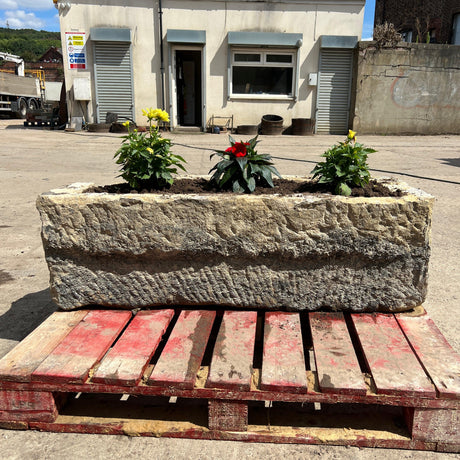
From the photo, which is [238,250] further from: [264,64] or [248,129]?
[264,64]

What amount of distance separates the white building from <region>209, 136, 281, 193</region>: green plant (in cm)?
1124

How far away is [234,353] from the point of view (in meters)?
1.86

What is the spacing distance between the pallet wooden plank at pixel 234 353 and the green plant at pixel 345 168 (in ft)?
2.85

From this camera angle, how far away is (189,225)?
2121 mm

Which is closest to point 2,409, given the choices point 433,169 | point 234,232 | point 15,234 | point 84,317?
point 84,317

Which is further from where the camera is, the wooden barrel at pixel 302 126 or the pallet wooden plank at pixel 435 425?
the wooden barrel at pixel 302 126

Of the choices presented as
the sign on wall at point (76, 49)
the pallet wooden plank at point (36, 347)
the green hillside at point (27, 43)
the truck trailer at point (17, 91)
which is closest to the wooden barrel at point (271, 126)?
the sign on wall at point (76, 49)

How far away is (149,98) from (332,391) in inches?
505

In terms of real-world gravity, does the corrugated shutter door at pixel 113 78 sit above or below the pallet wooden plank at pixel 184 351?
above

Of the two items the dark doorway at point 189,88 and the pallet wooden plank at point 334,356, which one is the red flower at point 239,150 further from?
the dark doorway at point 189,88

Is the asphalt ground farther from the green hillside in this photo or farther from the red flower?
the green hillside

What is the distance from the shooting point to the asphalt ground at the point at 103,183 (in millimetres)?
1679

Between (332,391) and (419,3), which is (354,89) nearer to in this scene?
(419,3)

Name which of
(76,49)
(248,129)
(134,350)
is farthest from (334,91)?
(134,350)
